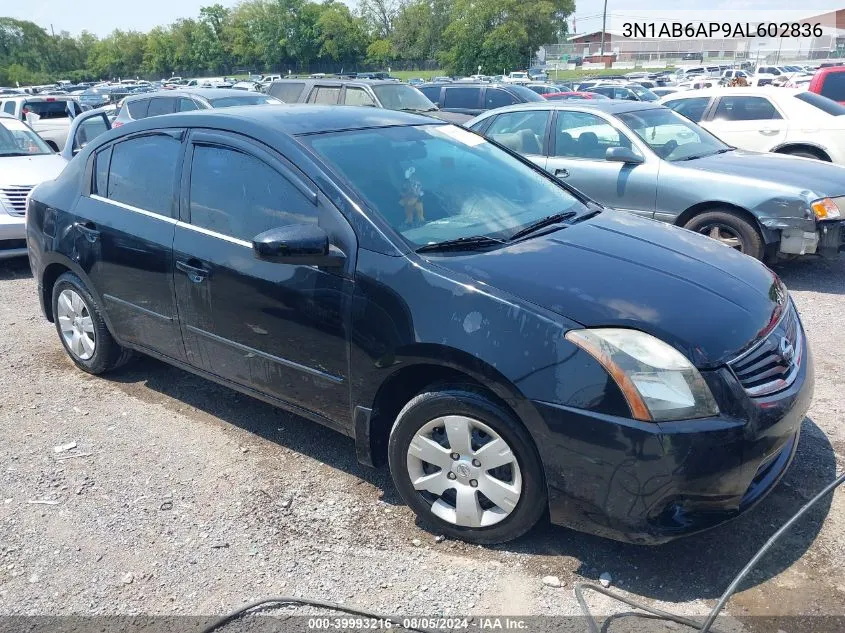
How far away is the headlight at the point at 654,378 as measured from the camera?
8.73ft

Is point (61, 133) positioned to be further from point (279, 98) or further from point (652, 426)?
point (652, 426)

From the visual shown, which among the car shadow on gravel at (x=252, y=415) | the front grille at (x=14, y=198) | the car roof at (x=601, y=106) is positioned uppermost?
the car roof at (x=601, y=106)

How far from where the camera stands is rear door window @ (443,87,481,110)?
656 inches

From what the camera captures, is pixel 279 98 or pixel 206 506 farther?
pixel 279 98

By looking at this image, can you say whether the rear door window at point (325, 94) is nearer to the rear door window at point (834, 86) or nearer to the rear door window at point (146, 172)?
the rear door window at point (834, 86)

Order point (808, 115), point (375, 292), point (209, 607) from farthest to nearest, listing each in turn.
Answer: point (808, 115) → point (375, 292) → point (209, 607)

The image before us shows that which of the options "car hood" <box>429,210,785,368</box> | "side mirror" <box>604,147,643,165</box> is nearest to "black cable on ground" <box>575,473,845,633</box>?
"car hood" <box>429,210,785,368</box>

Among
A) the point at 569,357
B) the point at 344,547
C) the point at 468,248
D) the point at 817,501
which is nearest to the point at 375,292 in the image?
the point at 468,248

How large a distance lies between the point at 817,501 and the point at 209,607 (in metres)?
2.56

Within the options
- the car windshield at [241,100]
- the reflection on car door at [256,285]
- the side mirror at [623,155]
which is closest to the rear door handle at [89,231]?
the reflection on car door at [256,285]

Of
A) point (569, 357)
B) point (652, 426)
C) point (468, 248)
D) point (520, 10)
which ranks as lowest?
point (652, 426)

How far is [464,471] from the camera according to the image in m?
3.06

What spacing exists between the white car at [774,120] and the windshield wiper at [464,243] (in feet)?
26.9

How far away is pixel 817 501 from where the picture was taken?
10.8 feet
